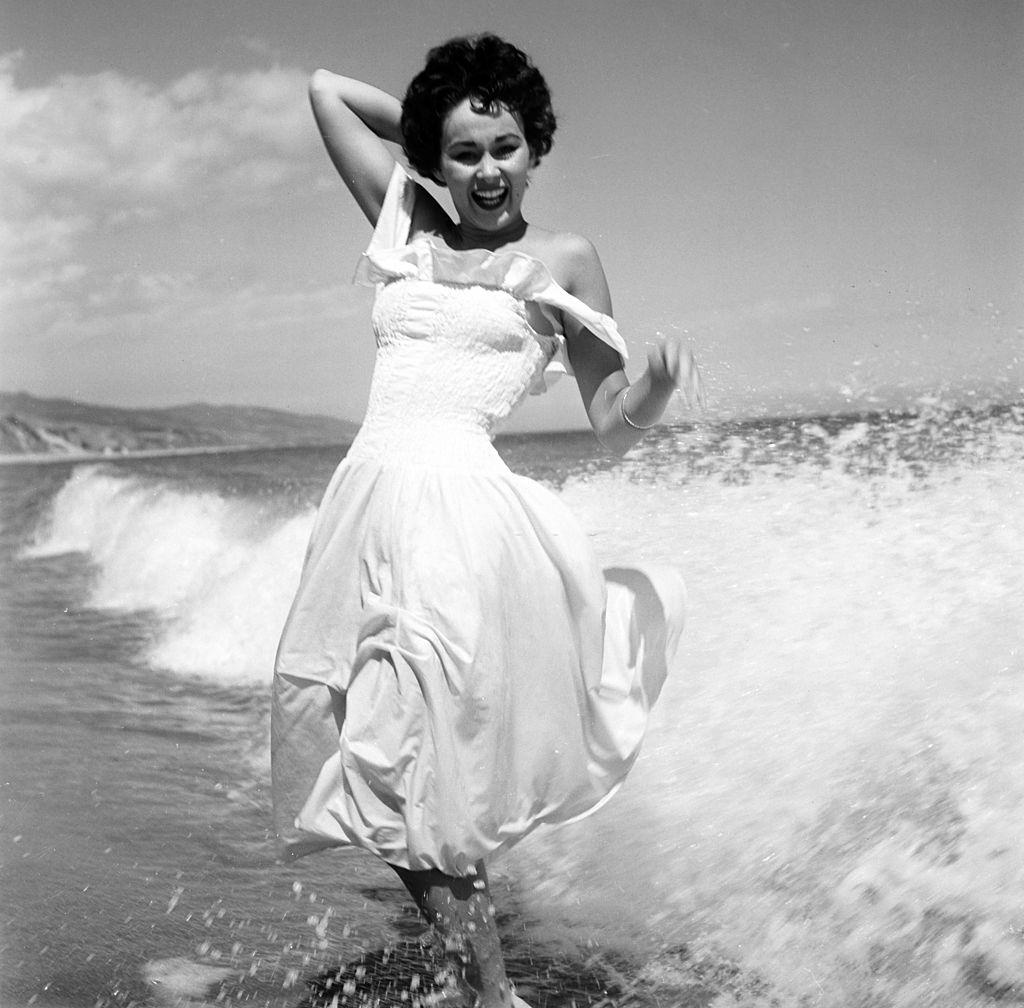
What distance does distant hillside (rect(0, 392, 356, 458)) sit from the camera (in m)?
26.8

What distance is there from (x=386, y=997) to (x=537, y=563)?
3.62 feet

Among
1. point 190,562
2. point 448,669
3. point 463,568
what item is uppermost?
point 463,568

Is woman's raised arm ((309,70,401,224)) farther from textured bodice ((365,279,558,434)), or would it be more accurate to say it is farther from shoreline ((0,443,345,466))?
shoreline ((0,443,345,466))

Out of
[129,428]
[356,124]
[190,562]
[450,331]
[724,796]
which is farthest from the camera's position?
[129,428]

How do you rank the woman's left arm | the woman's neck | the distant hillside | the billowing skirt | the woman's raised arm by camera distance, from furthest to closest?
the distant hillside, the woman's raised arm, the woman's neck, the woman's left arm, the billowing skirt

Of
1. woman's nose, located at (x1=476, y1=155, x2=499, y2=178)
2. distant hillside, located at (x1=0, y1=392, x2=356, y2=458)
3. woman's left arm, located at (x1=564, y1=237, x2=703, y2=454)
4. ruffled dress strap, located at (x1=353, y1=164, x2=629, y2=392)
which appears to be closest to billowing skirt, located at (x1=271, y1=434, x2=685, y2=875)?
woman's left arm, located at (x1=564, y1=237, x2=703, y2=454)

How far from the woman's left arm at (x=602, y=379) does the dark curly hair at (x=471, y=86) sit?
311mm

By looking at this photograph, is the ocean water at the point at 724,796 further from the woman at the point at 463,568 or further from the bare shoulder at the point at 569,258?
the bare shoulder at the point at 569,258

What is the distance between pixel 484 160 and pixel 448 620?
0.94m

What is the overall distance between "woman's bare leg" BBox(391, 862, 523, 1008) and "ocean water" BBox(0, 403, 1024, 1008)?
0.44m

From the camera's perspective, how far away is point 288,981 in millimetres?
2992

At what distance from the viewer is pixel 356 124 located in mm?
2842

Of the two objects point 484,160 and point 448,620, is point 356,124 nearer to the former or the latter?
point 484,160

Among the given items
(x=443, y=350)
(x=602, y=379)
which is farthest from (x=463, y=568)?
(x=602, y=379)
